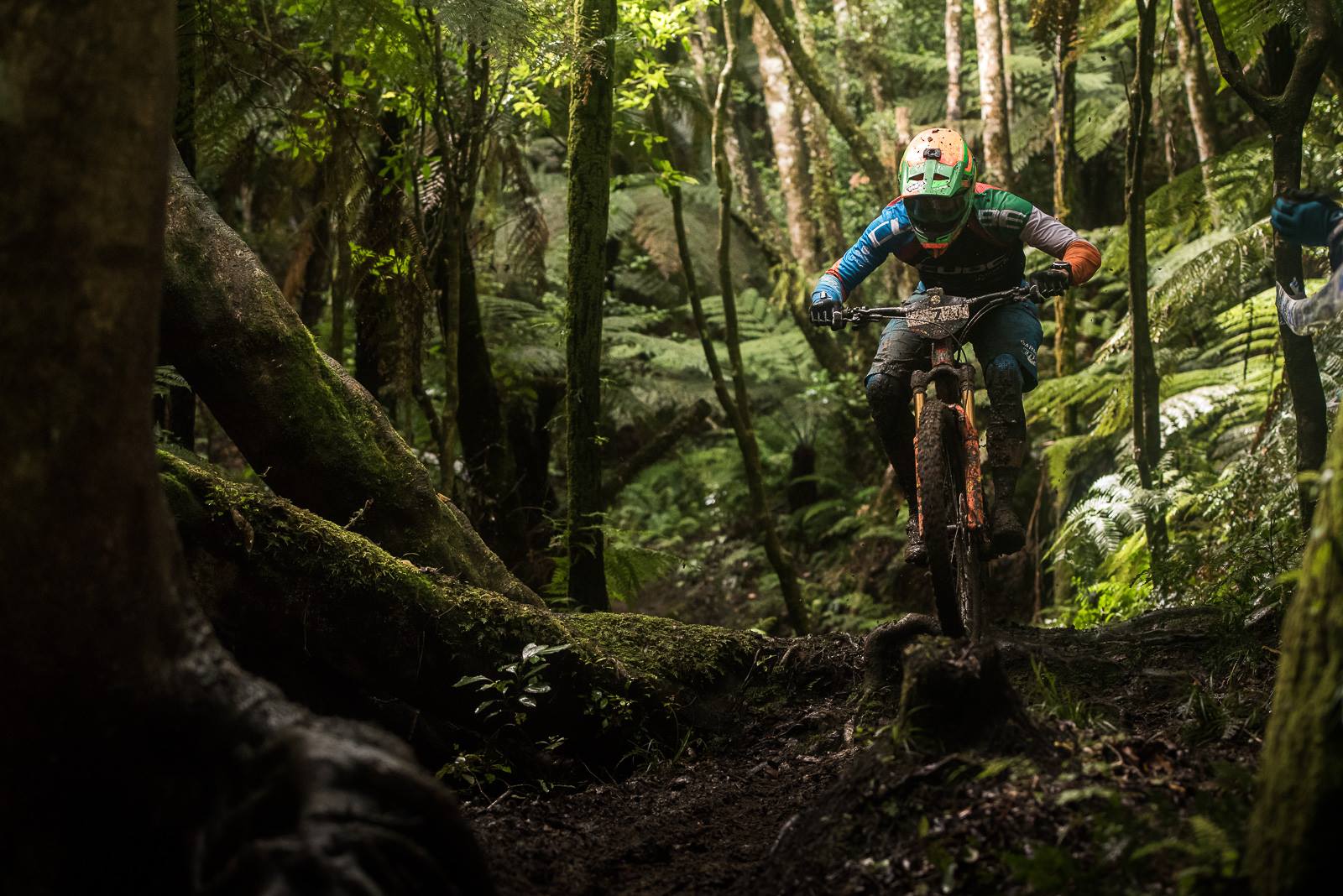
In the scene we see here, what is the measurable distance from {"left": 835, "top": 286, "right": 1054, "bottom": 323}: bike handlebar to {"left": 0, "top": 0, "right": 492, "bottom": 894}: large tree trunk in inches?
153

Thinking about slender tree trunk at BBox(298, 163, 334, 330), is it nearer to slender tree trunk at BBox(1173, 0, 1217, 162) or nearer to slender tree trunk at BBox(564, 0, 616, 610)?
slender tree trunk at BBox(564, 0, 616, 610)

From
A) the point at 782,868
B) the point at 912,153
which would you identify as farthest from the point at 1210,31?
the point at 782,868

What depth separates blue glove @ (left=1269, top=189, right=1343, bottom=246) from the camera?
13.9ft

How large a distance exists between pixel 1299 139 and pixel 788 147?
8.15 metres

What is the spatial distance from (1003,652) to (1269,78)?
11.7ft

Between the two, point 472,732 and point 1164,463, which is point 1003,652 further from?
point 1164,463

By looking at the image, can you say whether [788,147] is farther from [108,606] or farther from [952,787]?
[108,606]

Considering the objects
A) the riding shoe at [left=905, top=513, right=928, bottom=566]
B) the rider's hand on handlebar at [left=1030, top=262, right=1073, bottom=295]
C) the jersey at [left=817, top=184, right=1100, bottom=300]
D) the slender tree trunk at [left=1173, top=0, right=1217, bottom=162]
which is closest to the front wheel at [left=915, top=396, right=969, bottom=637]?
the riding shoe at [left=905, top=513, right=928, bottom=566]

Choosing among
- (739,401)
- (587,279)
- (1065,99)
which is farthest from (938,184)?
(1065,99)

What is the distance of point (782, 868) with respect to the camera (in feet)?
10.2

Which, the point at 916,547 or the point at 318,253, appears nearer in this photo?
the point at 916,547

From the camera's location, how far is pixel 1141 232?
22.4 ft

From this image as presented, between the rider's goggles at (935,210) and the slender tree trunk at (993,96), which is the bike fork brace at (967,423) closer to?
the rider's goggles at (935,210)

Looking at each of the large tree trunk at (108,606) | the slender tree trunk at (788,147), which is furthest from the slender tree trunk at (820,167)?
the large tree trunk at (108,606)
